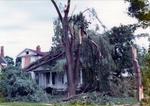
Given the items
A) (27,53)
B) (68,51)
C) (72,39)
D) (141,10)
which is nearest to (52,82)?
(68,51)

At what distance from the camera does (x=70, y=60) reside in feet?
139

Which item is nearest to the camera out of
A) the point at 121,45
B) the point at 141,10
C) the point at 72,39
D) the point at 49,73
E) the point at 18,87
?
the point at 141,10

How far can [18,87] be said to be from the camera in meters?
38.2

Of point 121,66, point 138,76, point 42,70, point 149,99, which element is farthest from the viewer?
point 42,70

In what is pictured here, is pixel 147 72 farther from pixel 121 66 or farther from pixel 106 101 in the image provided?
pixel 121 66

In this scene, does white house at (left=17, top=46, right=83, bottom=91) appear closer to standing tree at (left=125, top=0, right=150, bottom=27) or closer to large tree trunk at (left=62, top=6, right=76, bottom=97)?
large tree trunk at (left=62, top=6, right=76, bottom=97)

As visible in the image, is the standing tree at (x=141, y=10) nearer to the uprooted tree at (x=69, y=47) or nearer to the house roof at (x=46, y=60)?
the uprooted tree at (x=69, y=47)

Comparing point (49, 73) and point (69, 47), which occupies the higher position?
point (69, 47)

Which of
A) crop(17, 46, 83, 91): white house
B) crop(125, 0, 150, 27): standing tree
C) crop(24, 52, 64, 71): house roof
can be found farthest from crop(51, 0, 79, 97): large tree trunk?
crop(125, 0, 150, 27): standing tree

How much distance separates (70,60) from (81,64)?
133 cm

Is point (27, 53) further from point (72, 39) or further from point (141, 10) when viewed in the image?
Result: point (141, 10)

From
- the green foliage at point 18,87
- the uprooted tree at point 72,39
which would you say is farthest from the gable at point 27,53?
the green foliage at point 18,87

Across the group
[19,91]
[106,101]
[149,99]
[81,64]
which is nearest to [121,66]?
[81,64]

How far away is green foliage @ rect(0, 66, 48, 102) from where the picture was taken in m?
37.3
